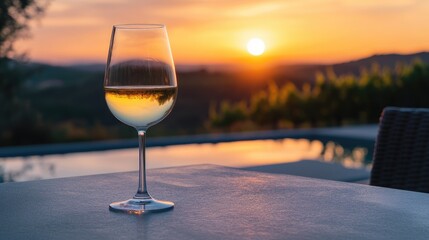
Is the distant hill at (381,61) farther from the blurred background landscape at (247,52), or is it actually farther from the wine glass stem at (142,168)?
the wine glass stem at (142,168)

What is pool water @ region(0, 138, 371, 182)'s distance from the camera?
8086 millimetres

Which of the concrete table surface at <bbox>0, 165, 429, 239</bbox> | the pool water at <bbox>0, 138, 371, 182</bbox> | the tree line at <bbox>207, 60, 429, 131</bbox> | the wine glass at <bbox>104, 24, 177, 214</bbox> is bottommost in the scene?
the pool water at <bbox>0, 138, 371, 182</bbox>

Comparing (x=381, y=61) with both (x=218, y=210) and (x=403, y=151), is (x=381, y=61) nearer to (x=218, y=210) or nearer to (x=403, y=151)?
(x=403, y=151)

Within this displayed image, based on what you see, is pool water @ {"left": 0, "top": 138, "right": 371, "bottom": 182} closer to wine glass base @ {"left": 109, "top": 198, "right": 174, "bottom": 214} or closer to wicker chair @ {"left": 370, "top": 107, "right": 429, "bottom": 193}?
wicker chair @ {"left": 370, "top": 107, "right": 429, "bottom": 193}

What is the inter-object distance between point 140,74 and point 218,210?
29cm

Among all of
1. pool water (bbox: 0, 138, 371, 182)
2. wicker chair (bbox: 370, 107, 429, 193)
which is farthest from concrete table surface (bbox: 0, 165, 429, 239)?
pool water (bbox: 0, 138, 371, 182)

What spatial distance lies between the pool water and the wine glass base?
6177mm

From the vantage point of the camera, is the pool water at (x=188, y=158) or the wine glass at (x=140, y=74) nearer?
the wine glass at (x=140, y=74)

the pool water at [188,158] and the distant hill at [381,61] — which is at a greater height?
the distant hill at [381,61]

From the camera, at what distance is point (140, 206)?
131 cm

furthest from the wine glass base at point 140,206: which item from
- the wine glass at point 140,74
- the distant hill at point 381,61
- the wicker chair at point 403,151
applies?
the distant hill at point 381,61

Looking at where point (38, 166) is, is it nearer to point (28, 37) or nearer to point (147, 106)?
point (28, 37)

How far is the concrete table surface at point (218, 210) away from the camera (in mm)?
1119

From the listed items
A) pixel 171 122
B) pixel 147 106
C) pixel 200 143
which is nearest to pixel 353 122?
pixel 200 143
